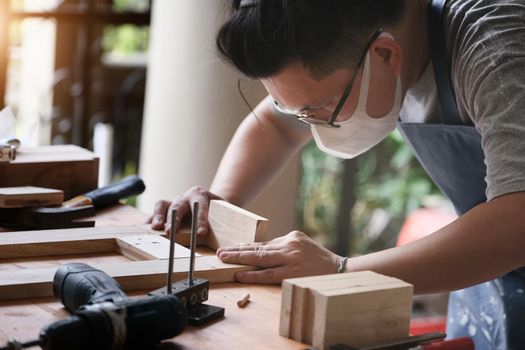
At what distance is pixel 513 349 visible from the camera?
193cm

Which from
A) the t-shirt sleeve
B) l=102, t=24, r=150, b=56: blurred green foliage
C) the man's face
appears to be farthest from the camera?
l=102, t=24, r=150, b=56: blurred green foliage

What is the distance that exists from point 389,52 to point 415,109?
0.30 meters

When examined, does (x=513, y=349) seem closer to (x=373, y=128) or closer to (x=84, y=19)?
(x=373, y=128)

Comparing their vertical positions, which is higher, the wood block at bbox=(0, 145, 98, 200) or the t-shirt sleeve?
the t-shirt sleeve

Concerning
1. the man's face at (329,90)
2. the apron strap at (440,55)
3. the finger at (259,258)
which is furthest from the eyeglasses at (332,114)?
the finger at (259,258)

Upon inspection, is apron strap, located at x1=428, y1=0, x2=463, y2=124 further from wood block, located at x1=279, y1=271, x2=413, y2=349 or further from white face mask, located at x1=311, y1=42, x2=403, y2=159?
wood block, located at x1=279, y1=271, x2=413, y2=349

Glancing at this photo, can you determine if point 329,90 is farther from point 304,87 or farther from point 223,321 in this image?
point 223,321

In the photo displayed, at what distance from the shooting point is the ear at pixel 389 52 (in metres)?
1.70

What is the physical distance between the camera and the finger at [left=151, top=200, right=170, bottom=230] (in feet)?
5.83

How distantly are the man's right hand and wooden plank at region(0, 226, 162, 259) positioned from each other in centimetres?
8

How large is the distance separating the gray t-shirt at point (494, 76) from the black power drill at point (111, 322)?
59cm

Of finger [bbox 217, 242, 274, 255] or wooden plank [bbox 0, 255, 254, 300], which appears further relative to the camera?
finger [bbox 217, 242, 274, 255]

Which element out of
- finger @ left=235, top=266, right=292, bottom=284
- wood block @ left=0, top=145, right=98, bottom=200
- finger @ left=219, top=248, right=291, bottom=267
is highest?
wood block @ left=0, top=145, right=98, bottom=200

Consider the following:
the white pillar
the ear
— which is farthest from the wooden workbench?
the white pillar
